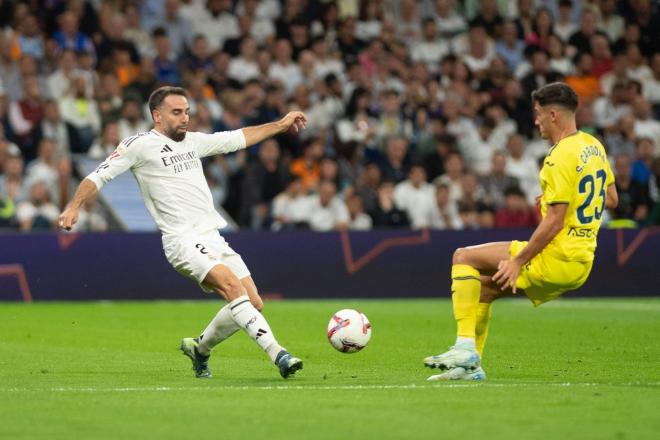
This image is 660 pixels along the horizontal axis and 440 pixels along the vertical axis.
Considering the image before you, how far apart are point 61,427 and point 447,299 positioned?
14.4m

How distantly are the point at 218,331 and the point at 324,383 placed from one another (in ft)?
3.46

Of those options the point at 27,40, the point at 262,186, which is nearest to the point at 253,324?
the point at 262,186

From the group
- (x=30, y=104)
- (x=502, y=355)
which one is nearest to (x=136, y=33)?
→ (x=30, y=104)

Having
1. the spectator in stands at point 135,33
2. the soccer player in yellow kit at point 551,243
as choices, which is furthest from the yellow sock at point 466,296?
the spectator in stands at point 135,33

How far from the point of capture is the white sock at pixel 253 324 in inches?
385

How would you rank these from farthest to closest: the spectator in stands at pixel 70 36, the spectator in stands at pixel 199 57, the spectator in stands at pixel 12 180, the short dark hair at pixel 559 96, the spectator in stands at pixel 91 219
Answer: the spectator in stands at pixel 199 57 → the spectator in stands at pixel 70 36 → the spectator in stands at pixel 91 219 → the spectator in stands at pixel 12 180 → the short dark hair at pixel 559 96

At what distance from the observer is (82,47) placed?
2266cm

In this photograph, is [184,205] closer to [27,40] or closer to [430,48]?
[27,40]

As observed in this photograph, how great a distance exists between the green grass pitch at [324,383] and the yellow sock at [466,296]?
0.48 metres

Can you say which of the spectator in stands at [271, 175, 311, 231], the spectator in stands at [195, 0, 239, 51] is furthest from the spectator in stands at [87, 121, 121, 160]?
the spectator in stands at [195, 0, 239, 51]

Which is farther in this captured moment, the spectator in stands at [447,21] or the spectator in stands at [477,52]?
the spectator in stands at [447,21]

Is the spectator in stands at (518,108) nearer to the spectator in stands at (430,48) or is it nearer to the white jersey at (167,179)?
the spectator in stands at (430,48)

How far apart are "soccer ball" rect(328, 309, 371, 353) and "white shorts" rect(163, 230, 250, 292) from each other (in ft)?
2.76

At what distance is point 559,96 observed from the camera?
9508 mm
